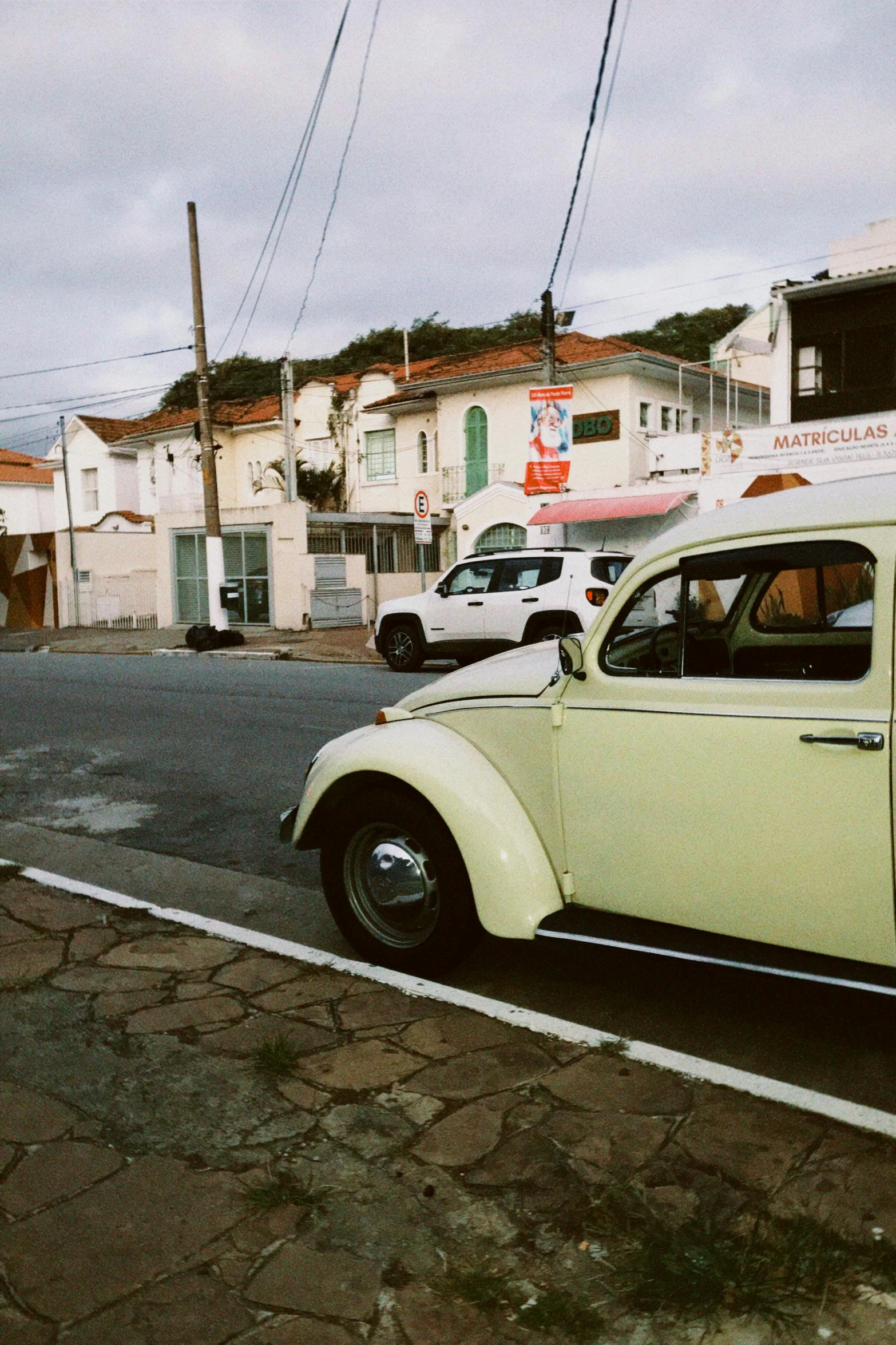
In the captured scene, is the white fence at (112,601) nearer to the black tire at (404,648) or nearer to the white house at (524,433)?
the white house at (524,433)

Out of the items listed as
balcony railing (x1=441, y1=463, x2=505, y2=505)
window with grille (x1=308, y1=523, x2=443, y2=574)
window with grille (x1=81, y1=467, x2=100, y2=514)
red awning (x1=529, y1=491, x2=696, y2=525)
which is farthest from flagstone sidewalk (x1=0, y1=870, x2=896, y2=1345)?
window with grille (x1=81, y1=467, x2=100, y2=514)

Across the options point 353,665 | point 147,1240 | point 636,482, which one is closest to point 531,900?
point 147,1240

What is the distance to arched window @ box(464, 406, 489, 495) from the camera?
31.8 m

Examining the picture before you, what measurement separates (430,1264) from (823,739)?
1745 mm

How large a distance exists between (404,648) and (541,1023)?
541 inches

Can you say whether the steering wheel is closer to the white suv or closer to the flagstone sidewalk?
the flagstone sidewalk

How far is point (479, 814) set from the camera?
12.8ft

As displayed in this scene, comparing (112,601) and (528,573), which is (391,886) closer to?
(528,573)

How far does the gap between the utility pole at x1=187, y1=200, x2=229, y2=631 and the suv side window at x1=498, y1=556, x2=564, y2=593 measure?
9810 millimetres

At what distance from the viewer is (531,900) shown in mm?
3809

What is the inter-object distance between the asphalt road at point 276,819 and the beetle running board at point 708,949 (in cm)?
13

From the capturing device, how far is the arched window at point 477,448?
31750mm

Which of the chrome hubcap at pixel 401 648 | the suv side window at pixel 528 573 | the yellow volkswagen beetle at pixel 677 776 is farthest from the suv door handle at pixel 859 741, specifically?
the chrome hubcap at pixel 401 648

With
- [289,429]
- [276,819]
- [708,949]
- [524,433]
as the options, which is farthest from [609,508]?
[708,949]
